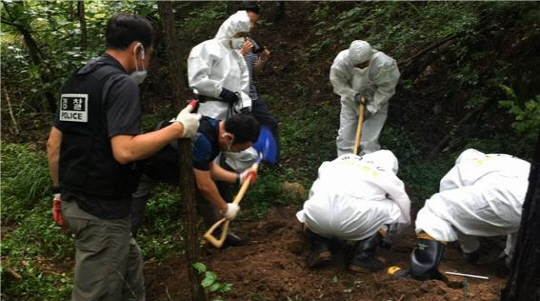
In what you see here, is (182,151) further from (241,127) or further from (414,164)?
(414,164)

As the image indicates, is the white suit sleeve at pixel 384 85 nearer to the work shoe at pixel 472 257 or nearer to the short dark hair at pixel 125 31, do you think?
the work shoe at pixel 472 257

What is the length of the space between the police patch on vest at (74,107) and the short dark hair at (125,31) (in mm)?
327

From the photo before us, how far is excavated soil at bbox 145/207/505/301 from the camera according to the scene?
10.9 ft

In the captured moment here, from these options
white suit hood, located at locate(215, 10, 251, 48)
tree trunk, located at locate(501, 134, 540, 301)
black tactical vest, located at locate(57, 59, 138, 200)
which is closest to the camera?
tree trunk, located at locate(501, 134, 540, 301)


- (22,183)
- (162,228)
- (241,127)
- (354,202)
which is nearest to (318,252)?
(354,202)

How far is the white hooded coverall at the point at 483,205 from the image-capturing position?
341cm

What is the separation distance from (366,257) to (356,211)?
355 mm

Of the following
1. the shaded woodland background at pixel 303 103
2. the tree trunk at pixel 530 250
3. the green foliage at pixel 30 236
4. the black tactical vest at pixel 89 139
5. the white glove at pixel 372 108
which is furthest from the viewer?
the white glove at pixel 372 108

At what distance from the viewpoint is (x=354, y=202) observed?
11.9 feet

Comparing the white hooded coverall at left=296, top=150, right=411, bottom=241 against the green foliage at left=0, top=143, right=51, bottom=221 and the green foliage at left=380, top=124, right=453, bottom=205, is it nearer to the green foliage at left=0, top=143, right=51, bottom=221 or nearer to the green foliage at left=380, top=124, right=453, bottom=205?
the green foliage at left=380, top=124, right=453, bottom=205

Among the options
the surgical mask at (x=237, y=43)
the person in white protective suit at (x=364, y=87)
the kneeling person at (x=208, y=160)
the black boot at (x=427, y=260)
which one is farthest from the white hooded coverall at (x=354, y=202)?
the person in white protective suit at (x=364, y=87)

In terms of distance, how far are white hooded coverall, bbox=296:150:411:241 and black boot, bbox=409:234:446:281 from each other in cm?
36

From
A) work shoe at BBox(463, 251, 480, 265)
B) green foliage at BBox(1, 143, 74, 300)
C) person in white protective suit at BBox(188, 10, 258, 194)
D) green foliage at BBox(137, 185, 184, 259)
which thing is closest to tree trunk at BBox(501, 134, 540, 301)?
work shoe at BBox(463, 251, 480, 265)

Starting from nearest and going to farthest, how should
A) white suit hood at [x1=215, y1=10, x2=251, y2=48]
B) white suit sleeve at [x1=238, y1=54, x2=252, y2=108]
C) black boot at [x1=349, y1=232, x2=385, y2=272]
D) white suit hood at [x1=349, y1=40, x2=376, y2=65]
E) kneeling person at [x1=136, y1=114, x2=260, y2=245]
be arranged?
kneeling person at [x1=136, y1=114, x2=260, y2=245] < black boot at [x1=349, y1=232, x2=385, y2=272] < white suit hood at [x1=215, y1=10, x2=251, y2=48] < white suit sleeve at [x1=238, y1=54, x2=252, y2=108] < white suit hood at [x1=349, y1=40, x2=376, y2=65]
